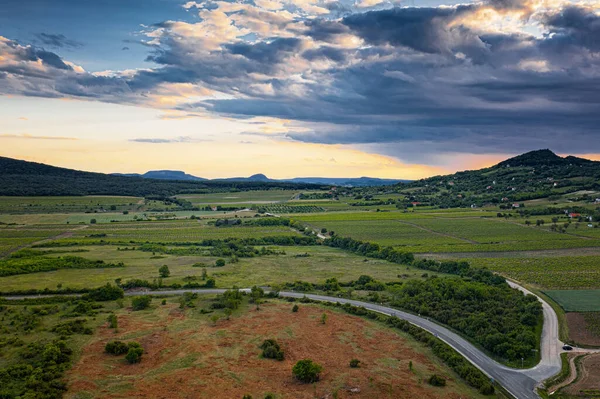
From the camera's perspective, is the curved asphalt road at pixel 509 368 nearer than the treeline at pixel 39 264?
Yes

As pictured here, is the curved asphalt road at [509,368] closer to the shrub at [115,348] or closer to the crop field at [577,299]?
the crop field at [577,299]

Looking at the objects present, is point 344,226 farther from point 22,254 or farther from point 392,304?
point 22,254

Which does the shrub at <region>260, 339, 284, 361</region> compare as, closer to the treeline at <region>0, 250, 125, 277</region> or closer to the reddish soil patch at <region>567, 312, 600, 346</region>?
the reddish soil patch at <region>567, 312, 600, 346</region>

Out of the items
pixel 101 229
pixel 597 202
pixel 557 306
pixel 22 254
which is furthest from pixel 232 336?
pixel 597 202

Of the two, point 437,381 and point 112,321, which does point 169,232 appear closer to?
point 112,321

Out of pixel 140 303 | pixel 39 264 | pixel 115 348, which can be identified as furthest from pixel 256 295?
pixel 39 264

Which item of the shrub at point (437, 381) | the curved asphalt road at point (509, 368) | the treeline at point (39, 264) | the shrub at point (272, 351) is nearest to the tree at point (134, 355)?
the shrub at point (272, 351)
